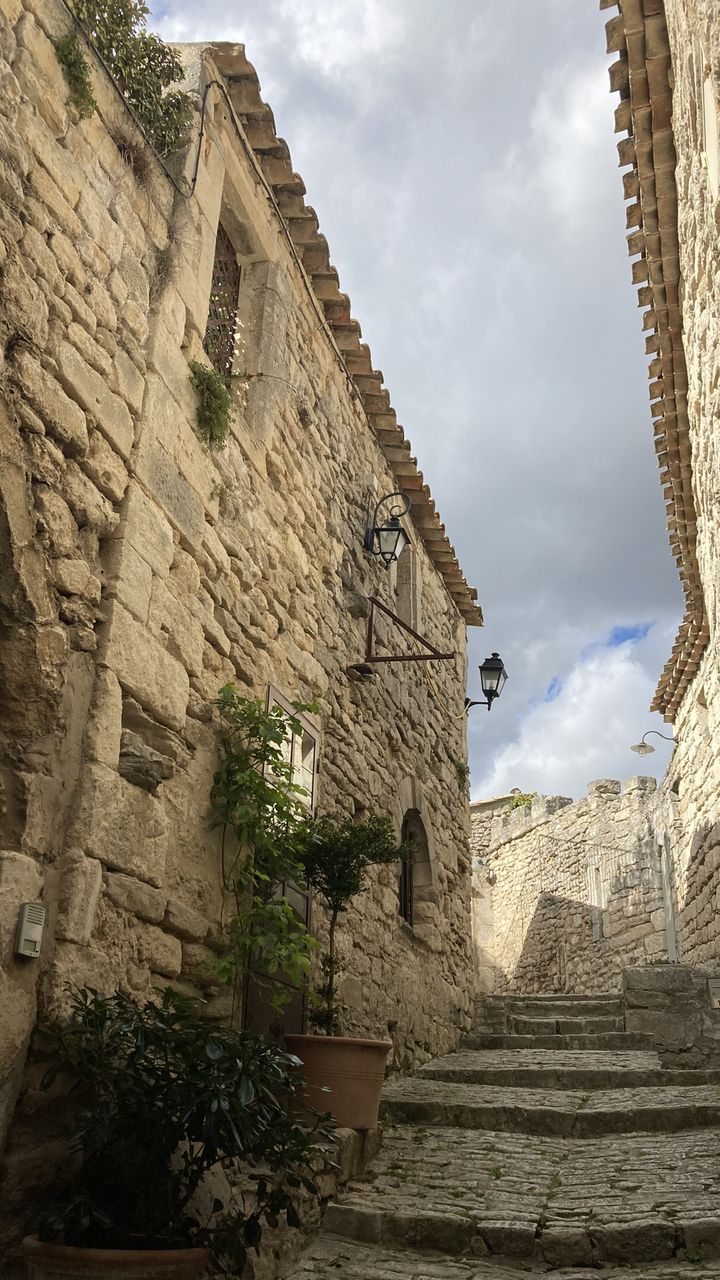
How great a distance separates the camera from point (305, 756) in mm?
6359

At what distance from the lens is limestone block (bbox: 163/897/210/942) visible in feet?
13.5

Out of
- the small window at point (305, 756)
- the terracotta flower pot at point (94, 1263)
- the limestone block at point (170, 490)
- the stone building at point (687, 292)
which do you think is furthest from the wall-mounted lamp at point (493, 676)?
the terracotta flower pot at point (94, 1263)

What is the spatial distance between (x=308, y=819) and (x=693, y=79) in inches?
173

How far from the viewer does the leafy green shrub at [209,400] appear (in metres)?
4.99

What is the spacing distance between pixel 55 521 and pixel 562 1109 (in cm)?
463

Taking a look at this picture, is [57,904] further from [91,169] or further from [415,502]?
[415,502]

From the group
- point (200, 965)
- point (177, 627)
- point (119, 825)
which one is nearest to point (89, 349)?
point (177, 627)

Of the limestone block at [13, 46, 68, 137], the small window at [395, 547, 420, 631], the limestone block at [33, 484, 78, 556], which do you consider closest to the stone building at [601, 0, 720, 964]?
the small window at [395, 547, 420, 631]

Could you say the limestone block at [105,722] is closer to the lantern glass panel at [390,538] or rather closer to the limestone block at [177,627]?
the limestone block at [177,627]

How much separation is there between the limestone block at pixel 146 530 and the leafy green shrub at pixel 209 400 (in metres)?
0.79

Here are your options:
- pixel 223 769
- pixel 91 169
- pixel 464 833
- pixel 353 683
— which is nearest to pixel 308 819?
pixel 223 769

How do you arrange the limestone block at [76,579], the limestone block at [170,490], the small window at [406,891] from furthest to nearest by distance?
the small window at [406,891], the limestone block at [170,490], the limestone block at [76,579]

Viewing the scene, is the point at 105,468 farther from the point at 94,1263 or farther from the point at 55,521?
the point at 94,1263

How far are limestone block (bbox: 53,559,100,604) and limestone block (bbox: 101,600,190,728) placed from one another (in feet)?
0.37
